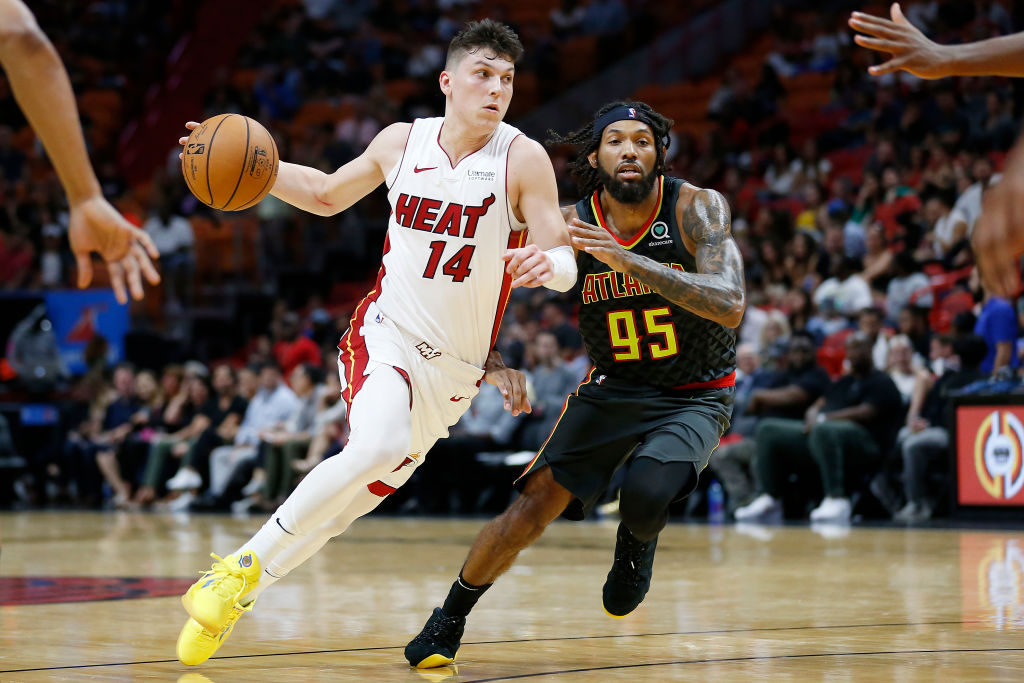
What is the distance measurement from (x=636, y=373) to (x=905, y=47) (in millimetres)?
1844

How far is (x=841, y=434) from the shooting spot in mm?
11125

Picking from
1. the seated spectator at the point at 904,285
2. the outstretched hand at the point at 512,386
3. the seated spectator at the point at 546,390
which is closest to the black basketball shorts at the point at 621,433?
the outstretched hand at the point at 512,386

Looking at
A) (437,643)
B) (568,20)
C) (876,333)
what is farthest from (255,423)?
(568,20)

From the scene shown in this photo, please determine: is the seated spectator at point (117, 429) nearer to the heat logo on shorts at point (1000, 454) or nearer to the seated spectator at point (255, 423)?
the seated spectator at point (255, 423)

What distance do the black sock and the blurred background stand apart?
705 cm

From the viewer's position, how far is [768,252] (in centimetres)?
1404

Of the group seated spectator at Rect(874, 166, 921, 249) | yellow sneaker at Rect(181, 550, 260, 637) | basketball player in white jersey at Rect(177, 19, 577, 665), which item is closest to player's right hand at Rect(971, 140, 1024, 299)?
basketball player in white jersey at Rect(177, 19, 577, 665)

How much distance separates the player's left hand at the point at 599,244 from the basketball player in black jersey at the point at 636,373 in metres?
0.03

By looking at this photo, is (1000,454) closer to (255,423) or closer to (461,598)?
(461,598)

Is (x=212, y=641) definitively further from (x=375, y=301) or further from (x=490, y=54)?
(x=490, y=54)

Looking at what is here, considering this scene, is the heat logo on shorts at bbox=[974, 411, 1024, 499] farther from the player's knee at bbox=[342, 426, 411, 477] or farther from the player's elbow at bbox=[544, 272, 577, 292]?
the player's knee at bbox=[342, 426, 411, 477]

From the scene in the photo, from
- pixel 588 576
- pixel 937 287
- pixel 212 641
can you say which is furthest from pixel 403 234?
pixel 937 287

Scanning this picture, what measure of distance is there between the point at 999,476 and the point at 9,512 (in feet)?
34.5

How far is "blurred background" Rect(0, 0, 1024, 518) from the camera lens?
1291 centimetres
